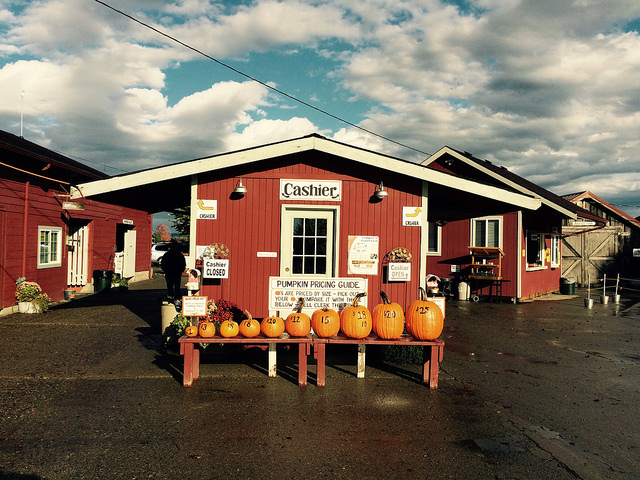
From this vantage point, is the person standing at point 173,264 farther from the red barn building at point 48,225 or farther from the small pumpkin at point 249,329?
the small pumpkin at point 249,329

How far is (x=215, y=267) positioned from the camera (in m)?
7.62

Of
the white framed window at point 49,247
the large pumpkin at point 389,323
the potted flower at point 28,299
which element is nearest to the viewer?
the large pumpkin at point 389,323

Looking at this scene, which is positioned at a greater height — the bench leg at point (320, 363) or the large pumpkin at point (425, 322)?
the large pumpkin at point (425, 322)

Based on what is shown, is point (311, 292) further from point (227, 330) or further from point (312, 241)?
point (227, 330)

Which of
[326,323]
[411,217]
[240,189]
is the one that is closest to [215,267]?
[240,189]

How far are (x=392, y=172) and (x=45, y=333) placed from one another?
308 inches

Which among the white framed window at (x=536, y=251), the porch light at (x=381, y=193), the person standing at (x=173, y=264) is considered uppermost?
the porch light at (x=381, y=193)

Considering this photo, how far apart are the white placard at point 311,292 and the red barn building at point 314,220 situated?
240 mm

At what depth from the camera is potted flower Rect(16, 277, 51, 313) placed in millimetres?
11211

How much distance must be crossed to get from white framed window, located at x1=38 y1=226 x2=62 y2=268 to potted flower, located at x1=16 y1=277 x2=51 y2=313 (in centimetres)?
130

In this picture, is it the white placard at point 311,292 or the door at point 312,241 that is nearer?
the white placard at point 311,292

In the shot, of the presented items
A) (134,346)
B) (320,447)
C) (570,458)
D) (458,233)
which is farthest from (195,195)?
(458,233)

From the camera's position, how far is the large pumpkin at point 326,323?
20.1 ft

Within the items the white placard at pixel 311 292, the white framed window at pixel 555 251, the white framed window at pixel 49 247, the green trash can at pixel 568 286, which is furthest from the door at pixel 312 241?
the green trash can at pixel 568 286
